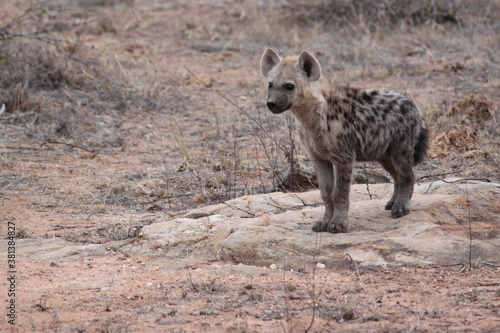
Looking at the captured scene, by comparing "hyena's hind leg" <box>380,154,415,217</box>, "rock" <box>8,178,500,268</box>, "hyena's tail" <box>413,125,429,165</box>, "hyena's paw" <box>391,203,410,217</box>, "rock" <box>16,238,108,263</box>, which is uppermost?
"hyena's tail" <box>413,125,429,165</box>

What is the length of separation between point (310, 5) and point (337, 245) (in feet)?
35.0

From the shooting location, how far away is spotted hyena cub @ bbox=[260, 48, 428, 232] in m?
A: 5.55

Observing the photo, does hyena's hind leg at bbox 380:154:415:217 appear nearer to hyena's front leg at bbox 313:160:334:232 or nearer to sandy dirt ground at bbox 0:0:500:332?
hyena's front leg at bbox 313:160:334:232

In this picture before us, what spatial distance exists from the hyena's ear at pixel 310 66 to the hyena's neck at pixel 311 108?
0.07 m

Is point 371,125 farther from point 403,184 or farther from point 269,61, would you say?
point 269,61

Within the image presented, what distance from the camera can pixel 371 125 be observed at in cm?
568

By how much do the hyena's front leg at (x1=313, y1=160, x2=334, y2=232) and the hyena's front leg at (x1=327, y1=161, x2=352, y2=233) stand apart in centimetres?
10

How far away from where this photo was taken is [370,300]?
4562mm

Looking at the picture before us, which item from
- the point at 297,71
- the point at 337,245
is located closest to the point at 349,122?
the point at 297,71

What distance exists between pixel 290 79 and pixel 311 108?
0.27m

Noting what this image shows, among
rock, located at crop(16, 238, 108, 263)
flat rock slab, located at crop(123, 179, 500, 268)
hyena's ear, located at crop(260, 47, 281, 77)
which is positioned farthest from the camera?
hyena's ear, located at crop(260, 47, 281, 77)

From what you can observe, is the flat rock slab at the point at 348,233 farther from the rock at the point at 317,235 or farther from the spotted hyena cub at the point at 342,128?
the spotted hyena cub at the point at 342,128

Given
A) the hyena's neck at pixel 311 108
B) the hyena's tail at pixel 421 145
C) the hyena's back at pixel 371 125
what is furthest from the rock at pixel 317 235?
the hyena's neck at pixel 311 108

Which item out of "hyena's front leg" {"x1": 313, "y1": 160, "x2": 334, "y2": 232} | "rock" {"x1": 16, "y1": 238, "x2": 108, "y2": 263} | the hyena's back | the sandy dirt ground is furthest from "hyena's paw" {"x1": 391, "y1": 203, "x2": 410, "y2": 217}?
"rock" {"x1": 16, "y1": 238, "x2": 108, "y2": 263}
